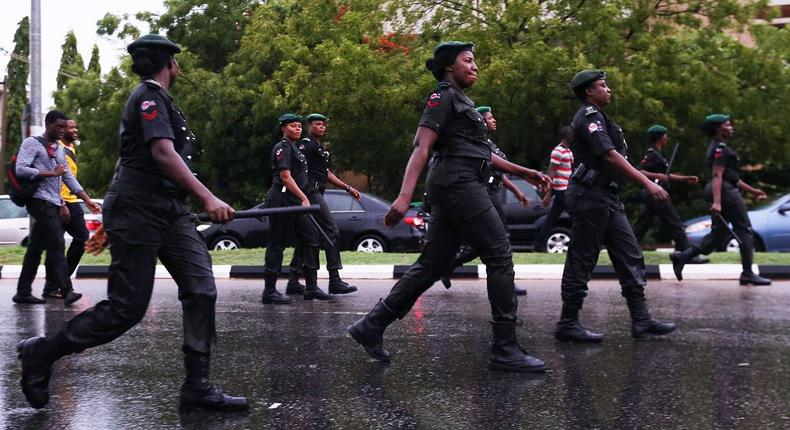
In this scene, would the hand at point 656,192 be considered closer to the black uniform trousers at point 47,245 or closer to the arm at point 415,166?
the arm at point 415,166

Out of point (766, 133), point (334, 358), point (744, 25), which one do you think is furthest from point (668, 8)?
point (334, 358)

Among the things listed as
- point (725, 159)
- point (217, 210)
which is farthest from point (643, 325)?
point (725, 159)

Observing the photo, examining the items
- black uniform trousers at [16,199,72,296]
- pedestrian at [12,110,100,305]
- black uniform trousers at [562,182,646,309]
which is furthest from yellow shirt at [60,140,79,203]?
black uniform trousers at [562,182,646,309]

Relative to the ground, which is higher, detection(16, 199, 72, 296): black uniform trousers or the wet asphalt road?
detection(16, 199, 72, 296): black uniform trousers

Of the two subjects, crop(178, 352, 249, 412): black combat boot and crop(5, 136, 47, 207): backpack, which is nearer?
crop(178, 352, 249, 412): black combat boot

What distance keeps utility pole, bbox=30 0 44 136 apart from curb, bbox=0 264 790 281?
377cm

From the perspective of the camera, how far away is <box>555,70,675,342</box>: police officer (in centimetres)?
609

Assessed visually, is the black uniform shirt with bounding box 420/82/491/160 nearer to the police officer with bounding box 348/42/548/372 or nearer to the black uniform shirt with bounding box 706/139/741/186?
the police officer with bounding box 348/42/548/372

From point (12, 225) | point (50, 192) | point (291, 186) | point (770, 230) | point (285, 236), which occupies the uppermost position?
point (291, 186)

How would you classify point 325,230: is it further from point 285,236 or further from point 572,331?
point 572,331

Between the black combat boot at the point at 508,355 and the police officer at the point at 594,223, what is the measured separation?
3.40ft

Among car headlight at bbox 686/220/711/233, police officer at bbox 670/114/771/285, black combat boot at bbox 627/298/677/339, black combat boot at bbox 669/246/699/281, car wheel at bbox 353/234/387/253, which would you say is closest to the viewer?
black combat boot at bbox 627/298/677/339

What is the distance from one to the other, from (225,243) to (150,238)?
11506mm

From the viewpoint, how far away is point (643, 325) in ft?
20.5
